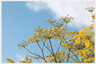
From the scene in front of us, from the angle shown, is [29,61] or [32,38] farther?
[32,38]

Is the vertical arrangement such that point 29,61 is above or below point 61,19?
below

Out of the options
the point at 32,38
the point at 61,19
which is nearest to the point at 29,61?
the point at 32,38

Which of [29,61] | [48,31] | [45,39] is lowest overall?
[29,61]

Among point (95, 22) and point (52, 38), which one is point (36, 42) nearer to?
point (52, 38)

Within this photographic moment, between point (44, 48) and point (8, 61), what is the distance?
2.02 m

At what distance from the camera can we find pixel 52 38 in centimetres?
578

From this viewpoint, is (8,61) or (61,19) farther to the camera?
(61,19)

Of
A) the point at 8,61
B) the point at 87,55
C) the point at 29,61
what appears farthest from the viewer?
the point at 29,61

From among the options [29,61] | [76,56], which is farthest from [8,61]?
[76,56]

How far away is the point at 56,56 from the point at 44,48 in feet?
2.98

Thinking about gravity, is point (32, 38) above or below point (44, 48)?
above

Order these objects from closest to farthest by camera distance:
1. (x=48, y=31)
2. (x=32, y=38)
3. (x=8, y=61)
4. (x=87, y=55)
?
1. (x=87, y=55)
2. (x=8, y=61)
3. (x=48, y=31)
4. (x=32, y=38)

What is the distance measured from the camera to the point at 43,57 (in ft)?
20.0

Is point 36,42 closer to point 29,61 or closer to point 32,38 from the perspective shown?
point 32,38
